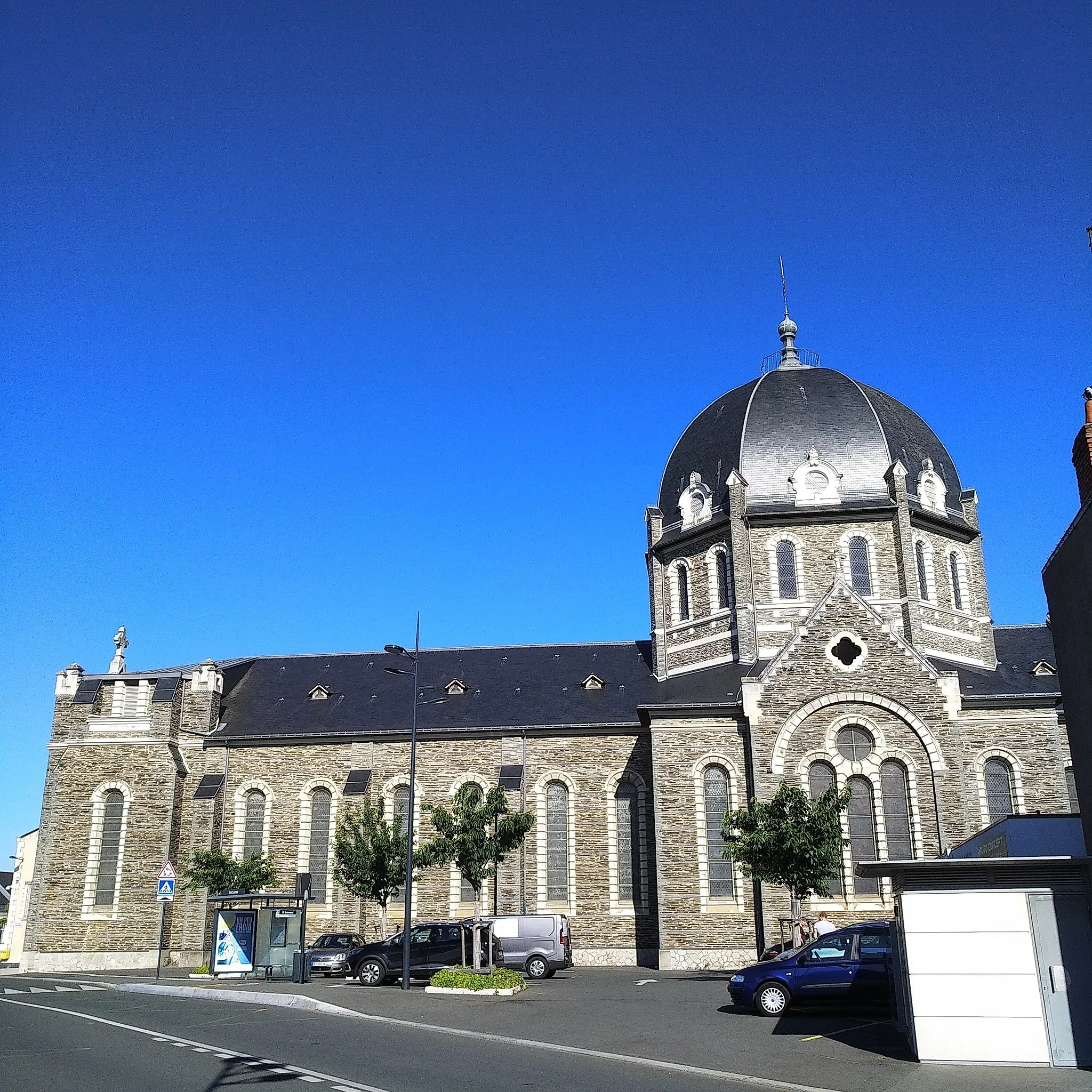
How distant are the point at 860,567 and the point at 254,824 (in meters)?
25.0

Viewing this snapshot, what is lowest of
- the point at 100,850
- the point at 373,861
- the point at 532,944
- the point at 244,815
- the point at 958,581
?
the point at 532,944

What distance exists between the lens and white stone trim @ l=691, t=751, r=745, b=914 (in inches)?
1318

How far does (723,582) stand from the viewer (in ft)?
133

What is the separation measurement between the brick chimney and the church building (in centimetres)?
1962

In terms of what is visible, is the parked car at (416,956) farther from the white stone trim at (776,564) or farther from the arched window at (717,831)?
the white stone trim at (776,564)

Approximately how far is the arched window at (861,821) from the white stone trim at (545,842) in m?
10.1

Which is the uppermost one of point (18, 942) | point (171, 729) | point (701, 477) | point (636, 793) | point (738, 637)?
point (701, 477)

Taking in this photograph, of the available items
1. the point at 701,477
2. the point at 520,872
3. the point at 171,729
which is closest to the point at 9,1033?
the point at 520,872

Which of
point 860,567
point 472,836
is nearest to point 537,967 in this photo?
point 472,836

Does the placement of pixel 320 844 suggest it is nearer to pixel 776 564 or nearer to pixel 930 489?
pixel 776 564

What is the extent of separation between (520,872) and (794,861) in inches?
518

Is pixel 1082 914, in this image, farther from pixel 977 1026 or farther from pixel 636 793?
pixel 636 793

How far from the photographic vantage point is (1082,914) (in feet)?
45.7

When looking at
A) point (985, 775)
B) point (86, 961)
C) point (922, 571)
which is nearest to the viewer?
point (985, 775)
